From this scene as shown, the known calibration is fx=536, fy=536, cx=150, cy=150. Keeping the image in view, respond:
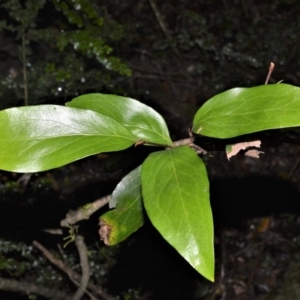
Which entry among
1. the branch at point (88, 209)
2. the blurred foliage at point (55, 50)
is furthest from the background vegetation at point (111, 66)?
the branch at point (88, 209)

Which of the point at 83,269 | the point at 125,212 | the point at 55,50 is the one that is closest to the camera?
the point at 125,212

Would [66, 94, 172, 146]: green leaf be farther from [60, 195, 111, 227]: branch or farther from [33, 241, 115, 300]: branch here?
[33, 241, 115, 300]: branch

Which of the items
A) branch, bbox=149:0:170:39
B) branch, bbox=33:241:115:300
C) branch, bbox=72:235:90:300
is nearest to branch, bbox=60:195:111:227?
branch, bbox=72:235:90:300

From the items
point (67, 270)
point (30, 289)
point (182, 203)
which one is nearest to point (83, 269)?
point (67, 270)

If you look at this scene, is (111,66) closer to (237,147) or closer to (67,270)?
(67,270)

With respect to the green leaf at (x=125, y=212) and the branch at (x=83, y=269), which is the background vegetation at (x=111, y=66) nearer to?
the branch at (x=83, y=269)

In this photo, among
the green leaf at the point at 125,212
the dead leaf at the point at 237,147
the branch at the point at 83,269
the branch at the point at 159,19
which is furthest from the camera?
the branch at the point at 159,19
